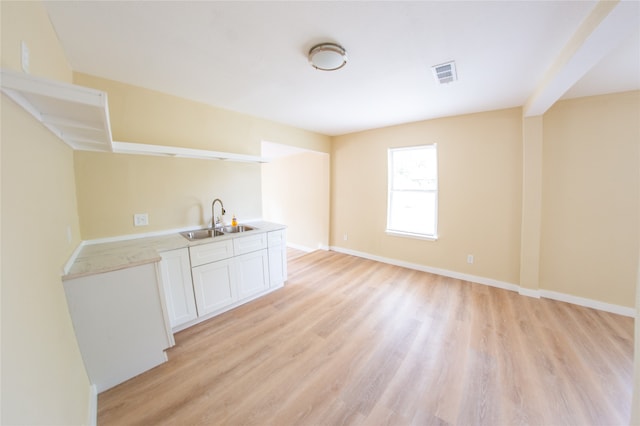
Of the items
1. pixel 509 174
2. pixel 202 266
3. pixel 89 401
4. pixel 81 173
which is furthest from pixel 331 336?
pixel 509 174

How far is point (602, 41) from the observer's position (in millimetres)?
1343

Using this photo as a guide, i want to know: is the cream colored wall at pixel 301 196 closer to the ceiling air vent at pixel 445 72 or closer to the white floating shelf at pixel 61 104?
the ceiling air vent at pixel 445 72

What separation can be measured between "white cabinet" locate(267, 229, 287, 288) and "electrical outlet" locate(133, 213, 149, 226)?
1337mm

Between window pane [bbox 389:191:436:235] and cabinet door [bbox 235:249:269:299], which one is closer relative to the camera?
cabinet door [bbox 235:249:269:299]

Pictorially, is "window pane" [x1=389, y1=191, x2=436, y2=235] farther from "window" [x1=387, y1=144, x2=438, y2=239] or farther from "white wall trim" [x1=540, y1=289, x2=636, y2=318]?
"white wall trim" [x1=540, y1=289, x2=636, y2=318]

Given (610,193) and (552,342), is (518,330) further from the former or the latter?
(610,193)

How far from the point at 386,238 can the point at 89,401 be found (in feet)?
12.9

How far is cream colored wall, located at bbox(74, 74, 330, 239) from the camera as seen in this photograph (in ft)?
6.88

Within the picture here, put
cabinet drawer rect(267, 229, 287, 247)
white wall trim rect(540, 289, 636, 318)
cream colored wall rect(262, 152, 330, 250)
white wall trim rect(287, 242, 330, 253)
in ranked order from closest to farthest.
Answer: white wall trim rect(540, 289, 636, 318) < cabinet drawer rect(267, 229, 287, 247) < cream colored wall rect(262, 152, 330, 250) < white wall trim rect(287, 242, 330, 253)

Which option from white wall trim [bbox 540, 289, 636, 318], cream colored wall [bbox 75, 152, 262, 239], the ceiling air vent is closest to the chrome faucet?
cream colored wall [bbox 75, 152, 262, 239]

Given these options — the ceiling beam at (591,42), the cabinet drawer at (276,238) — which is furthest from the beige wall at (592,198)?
the cabinet drawer at (276,238)

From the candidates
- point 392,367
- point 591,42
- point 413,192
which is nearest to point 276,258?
point 392,367

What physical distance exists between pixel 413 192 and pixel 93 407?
4.25 meters

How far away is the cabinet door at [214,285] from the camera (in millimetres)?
2289
